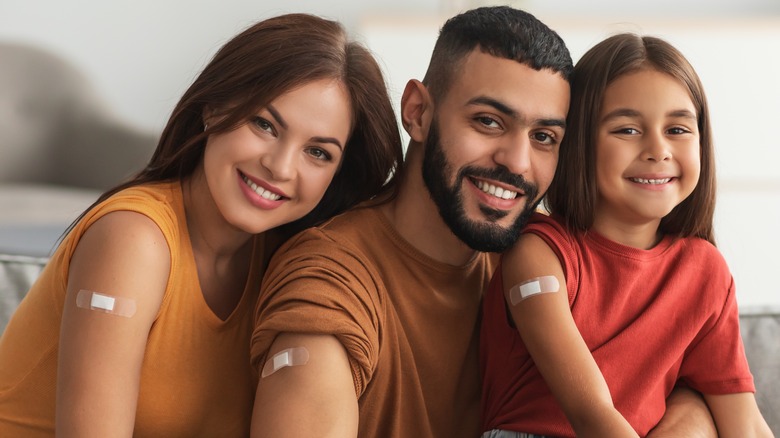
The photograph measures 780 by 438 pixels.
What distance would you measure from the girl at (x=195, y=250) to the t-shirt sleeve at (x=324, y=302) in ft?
A: 0.32

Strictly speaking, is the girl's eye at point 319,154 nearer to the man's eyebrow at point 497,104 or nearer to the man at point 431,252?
the man at point 431,252

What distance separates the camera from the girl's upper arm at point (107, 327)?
4.72 ft

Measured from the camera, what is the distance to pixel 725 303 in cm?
169

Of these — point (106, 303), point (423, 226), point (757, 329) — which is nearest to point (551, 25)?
point (757, 329)

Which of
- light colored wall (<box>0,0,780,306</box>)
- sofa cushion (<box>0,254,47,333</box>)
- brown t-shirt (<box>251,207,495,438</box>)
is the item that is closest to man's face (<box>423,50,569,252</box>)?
brown t-shirt (<box>251,207,495,438</box>)

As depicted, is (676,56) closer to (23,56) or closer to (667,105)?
(667,105)

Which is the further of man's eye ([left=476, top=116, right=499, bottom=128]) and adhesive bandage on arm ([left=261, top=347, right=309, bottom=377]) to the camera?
man's eye ([left=476, top=116, right=499, bottom=128])

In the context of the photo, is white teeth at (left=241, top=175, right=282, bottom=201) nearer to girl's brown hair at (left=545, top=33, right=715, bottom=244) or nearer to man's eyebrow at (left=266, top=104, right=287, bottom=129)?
man's eyebrow at (left=266, top=104, right=287, bottom=129)

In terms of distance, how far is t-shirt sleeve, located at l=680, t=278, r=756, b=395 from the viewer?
1666 millimetres

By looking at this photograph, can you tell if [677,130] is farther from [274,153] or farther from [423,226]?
[274,153]

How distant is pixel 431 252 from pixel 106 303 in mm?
525

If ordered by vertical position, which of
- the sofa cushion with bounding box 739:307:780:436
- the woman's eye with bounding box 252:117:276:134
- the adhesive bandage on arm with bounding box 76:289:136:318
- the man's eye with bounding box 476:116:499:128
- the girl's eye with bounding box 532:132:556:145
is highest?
the man's eye with bounding box 476:116:499:128

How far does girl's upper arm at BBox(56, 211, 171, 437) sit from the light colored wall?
178cm

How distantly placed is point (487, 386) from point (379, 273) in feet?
0.84
